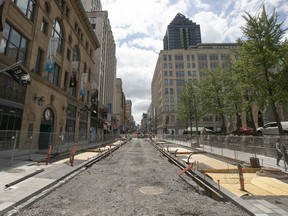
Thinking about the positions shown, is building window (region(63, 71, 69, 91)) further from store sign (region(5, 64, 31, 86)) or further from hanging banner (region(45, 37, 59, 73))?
store sign (region(5, 64, 31, 86))

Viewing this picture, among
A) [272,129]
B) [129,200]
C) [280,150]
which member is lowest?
[129,200]

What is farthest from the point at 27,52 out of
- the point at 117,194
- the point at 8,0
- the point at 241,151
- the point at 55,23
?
the point at 241,151

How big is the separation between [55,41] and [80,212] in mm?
20941

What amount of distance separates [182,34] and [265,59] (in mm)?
177216

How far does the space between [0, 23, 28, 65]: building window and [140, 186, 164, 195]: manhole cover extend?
49.8ft

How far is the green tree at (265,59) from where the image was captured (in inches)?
661

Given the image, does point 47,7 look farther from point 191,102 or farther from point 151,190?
point 191,102

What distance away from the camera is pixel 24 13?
17.7 meters

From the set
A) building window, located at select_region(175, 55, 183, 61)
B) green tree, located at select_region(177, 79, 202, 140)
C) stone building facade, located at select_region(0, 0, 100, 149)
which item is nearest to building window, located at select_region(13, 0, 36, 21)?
stone building facade, located at select_region(0, 0, 100, 149)

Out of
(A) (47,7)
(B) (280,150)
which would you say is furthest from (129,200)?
(A) (47,7)

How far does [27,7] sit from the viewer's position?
60.4 ft

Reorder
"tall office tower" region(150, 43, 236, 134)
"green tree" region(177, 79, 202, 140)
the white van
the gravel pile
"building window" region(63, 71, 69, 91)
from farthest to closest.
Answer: "tall office tower" region(150, 43, 236, 134)
"green tree" region(177, 79, 202, 140)
"building window" region(63, 71, 69, 91)
the white van
the gravel pile

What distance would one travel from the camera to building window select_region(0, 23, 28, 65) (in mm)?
15188

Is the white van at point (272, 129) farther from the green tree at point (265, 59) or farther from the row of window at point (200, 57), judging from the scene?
the row of window at point (200, 57)
